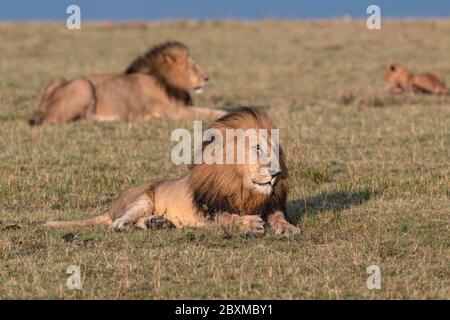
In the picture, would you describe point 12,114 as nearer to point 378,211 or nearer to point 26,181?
point 26,181

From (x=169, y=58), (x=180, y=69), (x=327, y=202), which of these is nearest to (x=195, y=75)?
(x=180, y=69)

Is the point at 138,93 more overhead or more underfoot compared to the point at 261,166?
more overhead

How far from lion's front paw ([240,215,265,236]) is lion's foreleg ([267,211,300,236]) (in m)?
0.11

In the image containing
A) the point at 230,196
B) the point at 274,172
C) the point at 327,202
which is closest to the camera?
the point at 274,172

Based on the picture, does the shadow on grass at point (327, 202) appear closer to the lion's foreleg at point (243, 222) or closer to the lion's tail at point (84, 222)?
the lion's foreleg at point (243, 222)

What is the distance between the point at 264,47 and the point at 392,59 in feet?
14.9

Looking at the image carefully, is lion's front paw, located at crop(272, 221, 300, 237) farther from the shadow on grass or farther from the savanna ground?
the shadow on grass

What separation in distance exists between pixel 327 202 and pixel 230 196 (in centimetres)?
163

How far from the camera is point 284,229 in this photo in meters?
7.40

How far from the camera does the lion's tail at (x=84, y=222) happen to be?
788 centimetres

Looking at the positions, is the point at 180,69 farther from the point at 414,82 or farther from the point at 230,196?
the point at 230,196

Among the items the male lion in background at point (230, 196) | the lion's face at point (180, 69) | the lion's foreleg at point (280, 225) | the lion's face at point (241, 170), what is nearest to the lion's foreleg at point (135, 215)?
the male lion in background at point (230, 196)

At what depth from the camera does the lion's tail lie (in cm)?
788
